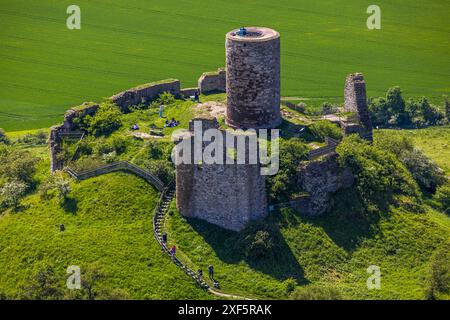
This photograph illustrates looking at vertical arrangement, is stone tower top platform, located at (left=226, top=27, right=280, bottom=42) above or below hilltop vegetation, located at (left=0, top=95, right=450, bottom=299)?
above

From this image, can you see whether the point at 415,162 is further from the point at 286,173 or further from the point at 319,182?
the point at 286,173

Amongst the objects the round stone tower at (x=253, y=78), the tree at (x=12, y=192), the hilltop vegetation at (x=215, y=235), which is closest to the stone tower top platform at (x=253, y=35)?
the round stone tower at (x=253, y=78)

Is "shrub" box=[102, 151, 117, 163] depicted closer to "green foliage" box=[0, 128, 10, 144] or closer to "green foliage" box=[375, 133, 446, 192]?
"green foliage" box=[375, 133, 446, 192]

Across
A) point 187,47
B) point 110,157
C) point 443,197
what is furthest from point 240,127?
point 187,47

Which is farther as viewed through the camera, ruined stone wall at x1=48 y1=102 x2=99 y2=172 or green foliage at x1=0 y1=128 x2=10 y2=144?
green foliage at x1=0 y1=128 x2=10 y2=144

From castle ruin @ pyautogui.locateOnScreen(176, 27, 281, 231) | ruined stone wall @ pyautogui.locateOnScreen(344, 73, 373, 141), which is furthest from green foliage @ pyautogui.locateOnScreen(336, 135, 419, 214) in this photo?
castle ruin @ pyautogui.locateOnScreen(176, 27, 281, 231)

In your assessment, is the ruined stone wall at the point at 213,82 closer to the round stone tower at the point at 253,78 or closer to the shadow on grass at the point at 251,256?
the round stone tower at the point at 253,78

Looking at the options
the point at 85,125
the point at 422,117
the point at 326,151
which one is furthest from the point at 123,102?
the point at 422,117
